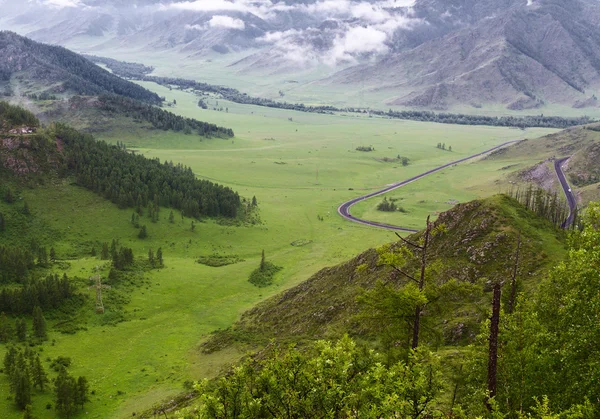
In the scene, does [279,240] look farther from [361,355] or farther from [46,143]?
[361,355]

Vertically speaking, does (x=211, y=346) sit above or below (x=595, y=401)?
below

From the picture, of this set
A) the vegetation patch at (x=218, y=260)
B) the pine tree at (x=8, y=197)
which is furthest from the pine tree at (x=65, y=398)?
the pine tree at (x=8, y=197)

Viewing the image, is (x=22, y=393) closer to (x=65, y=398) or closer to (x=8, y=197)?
(x=65, y=398)

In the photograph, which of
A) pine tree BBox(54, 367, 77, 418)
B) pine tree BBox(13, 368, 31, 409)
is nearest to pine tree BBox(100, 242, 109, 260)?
pine tree BBox(13, 368, 31, 409)

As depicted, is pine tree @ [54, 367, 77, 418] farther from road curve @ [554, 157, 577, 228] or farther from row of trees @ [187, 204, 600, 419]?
road curve @ [554, 157, 577, 228]

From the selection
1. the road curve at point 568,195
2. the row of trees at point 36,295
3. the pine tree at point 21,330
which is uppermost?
the road curve at point 568,195

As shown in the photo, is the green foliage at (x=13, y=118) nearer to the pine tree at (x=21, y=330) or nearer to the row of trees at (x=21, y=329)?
the row of trees at (x=21, y=329)

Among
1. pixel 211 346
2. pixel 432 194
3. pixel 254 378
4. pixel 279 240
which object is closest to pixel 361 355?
pixel 254 378
